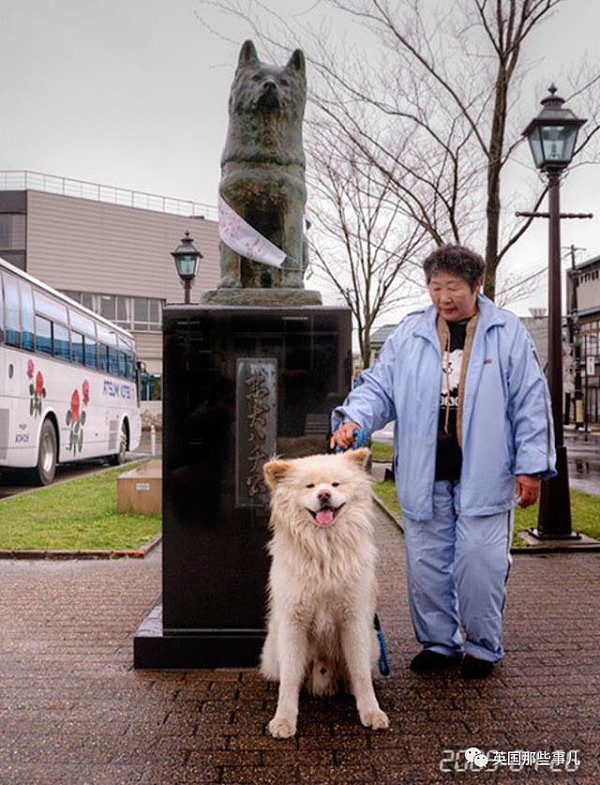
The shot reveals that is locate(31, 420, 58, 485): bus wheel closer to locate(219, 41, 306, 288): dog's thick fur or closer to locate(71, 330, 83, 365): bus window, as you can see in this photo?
locate(71, 330, 83, 365): bus window

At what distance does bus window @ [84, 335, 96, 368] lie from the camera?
55.6ft

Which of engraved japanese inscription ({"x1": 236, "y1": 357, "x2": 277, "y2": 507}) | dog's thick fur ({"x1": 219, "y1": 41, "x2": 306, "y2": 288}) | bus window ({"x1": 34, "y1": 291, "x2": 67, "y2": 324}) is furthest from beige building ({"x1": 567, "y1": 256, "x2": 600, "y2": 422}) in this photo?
engraved japanese inscription ({"x1": 236, "y1": 357, "x2": 277, "y2": 507})

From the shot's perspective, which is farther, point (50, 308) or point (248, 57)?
point (50, 308)

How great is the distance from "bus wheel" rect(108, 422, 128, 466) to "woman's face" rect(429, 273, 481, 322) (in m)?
17.0

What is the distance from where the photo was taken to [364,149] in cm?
1159

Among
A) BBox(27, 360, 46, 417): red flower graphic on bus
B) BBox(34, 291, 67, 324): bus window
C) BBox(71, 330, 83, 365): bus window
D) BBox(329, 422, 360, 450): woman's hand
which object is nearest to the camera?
BBox(329, 422, 360, 450): woman's hand

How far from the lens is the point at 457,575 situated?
12.7ft

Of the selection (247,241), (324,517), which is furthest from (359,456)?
(247,241)

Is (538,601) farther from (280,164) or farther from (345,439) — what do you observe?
(280,164)

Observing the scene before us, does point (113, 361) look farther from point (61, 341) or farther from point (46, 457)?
point (46, 457)

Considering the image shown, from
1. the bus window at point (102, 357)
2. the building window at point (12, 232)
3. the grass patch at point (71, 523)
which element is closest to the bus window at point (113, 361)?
the bus window at point (102, 357)

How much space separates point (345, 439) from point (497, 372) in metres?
0.95

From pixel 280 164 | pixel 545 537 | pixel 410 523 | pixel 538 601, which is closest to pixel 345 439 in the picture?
pixel 410 523

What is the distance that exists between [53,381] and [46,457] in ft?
5.01
